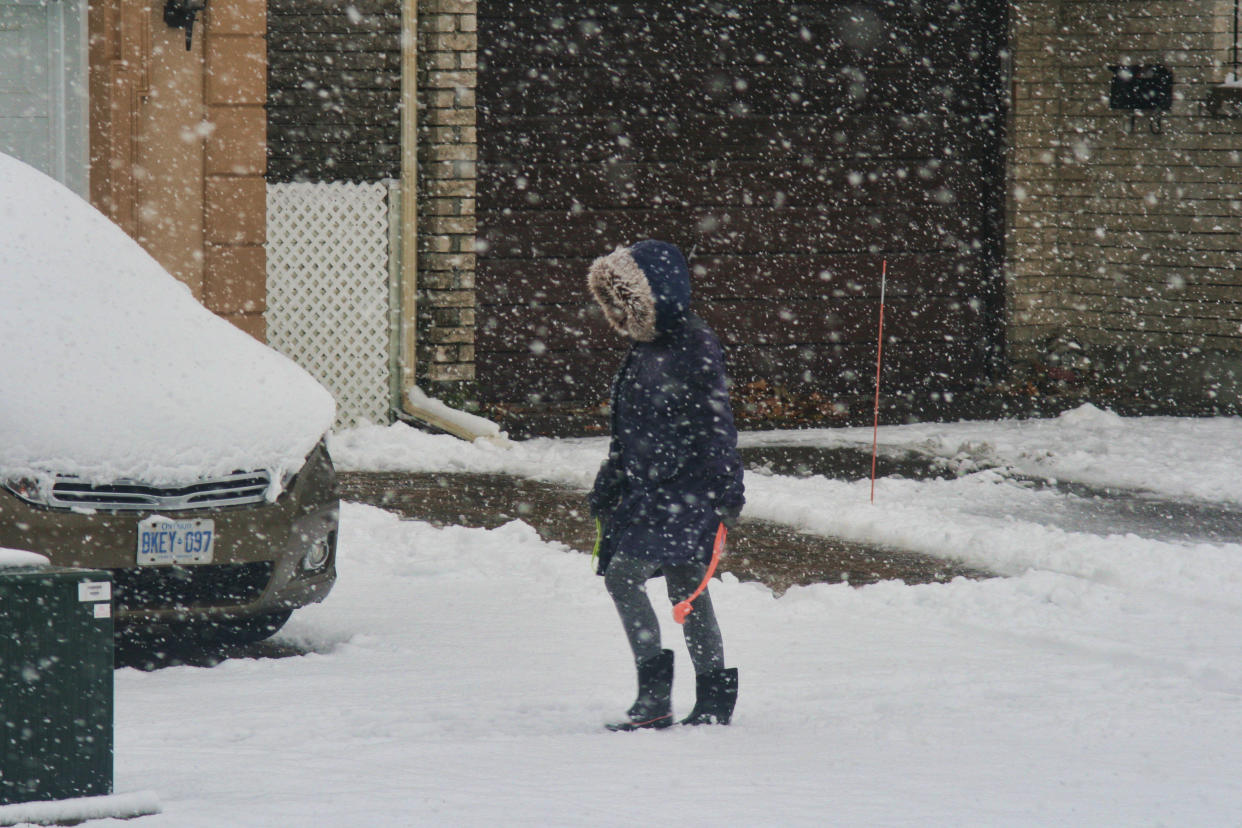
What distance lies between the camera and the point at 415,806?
4.59m

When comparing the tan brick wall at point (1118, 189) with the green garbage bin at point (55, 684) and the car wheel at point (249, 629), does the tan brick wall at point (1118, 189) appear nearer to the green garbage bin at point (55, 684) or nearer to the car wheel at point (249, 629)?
the car wheel at point (249, 629)

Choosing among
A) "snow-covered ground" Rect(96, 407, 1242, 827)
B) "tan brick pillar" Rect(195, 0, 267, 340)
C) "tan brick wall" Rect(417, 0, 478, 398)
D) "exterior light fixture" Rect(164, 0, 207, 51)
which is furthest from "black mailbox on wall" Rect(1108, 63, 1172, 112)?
"exterior light fixture" Rect(164, 0, 207, 51)

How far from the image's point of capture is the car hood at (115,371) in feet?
20.0

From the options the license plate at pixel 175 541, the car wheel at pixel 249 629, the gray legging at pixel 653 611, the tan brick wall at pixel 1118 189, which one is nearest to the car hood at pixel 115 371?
the license plate at pixel 175 541

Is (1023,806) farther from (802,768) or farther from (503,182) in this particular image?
(503,182)

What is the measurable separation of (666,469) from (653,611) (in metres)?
0.47

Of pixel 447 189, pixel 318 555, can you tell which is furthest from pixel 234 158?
pixel 318 555

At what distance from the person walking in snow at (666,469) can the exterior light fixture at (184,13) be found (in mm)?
6590

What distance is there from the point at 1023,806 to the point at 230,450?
3064mm

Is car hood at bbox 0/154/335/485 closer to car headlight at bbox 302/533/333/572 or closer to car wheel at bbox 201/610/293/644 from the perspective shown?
car headlight at bbox 302/533/333/572

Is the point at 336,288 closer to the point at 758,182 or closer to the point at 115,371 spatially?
the point at 758,182

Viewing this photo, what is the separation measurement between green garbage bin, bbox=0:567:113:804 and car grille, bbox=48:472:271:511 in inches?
65.2

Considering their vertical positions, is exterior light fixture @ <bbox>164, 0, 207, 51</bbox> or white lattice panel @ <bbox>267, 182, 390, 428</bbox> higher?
exterior light fixture @ <bbox>164, 0, 207, 51</bbox>

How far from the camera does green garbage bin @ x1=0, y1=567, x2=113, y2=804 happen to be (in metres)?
4.34
